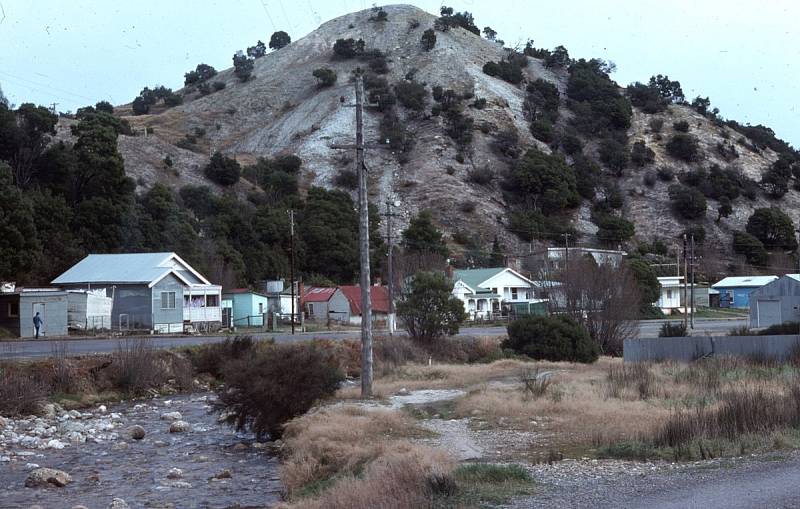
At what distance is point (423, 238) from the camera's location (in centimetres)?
8800

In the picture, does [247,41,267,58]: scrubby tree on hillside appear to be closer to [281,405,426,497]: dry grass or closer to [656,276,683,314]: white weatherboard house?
[656,276,683,314]: white weatherboard house

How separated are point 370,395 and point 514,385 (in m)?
4.72

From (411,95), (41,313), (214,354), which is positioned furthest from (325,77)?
(214,354)

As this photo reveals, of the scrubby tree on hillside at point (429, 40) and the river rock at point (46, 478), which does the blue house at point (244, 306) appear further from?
the scrubby tree on hillside at point (429, 40)

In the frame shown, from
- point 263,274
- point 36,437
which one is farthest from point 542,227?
point 36,437

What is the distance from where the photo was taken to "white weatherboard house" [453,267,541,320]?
3071 inches

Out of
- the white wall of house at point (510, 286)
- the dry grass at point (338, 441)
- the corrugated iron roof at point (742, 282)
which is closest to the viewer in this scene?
the dry grass at point (338, 441)

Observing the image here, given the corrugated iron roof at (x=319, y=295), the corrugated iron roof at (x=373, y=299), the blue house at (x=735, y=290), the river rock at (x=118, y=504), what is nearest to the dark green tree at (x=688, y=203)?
the blue house at (x=735, y=290)

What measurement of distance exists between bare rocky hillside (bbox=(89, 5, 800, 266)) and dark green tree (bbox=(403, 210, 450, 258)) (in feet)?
31.3

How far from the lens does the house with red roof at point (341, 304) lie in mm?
71562

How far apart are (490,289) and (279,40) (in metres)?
127

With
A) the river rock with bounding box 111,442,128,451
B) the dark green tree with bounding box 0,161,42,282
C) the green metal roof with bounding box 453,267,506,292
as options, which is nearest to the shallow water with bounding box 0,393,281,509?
the river rock with bounding box 111,442,128,451

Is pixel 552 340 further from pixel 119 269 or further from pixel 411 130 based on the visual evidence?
pixel 411 130

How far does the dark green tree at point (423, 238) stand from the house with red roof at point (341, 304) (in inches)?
488
